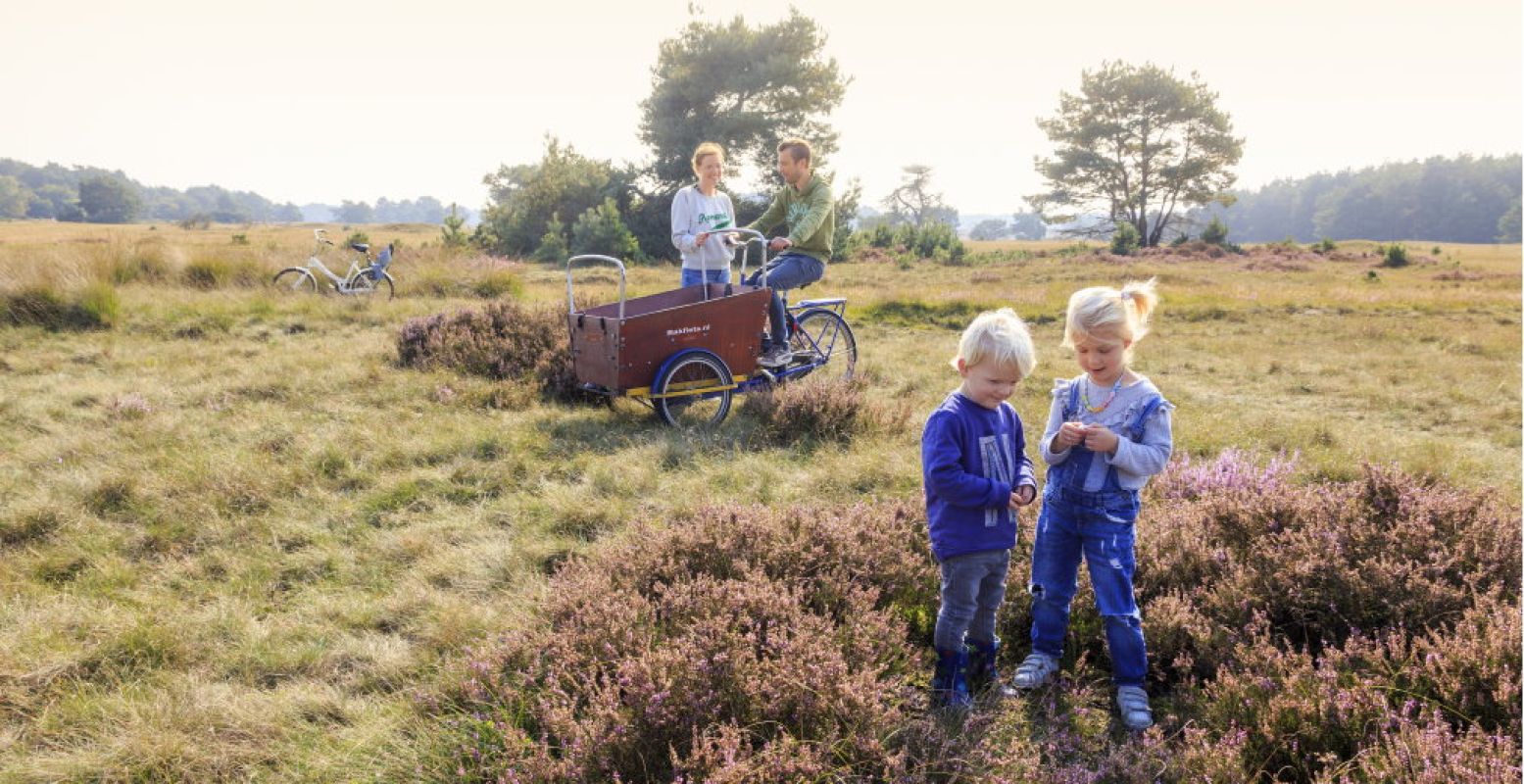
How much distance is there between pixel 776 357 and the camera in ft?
23.7

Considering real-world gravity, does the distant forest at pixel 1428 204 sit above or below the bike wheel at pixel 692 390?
above

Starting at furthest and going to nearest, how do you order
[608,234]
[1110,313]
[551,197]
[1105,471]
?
1. [551,197]
2. [608,234]
3. [1105,471]
4. [1110,313]

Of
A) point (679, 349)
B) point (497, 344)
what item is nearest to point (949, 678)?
point (679, 349)

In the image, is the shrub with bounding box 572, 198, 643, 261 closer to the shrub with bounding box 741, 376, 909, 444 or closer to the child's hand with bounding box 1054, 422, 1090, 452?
the shrub with bounding box 741, 376, 909, 444

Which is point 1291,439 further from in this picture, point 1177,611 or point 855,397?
point 1177,611

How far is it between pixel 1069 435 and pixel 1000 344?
1.45ft

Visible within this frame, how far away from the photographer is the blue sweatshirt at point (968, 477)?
264 cm

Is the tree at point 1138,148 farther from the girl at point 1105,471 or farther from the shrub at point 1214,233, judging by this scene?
the girl at point 1105,471

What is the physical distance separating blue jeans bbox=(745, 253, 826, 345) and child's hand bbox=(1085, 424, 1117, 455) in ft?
15.2

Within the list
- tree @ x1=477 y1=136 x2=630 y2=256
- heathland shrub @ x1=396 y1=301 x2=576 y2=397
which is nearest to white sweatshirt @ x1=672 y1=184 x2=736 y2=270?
heathland shrub @ x1=396 y1=301 x2=576 y2=397

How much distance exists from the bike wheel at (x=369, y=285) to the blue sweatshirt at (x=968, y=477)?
1260 cm

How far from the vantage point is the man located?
707 cm

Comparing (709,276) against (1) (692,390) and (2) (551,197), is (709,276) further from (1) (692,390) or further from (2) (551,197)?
(2) (551,197)

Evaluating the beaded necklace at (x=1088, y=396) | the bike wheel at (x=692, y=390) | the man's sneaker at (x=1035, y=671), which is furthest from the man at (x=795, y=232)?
the man's sneaker at (x=1035, y=671)
